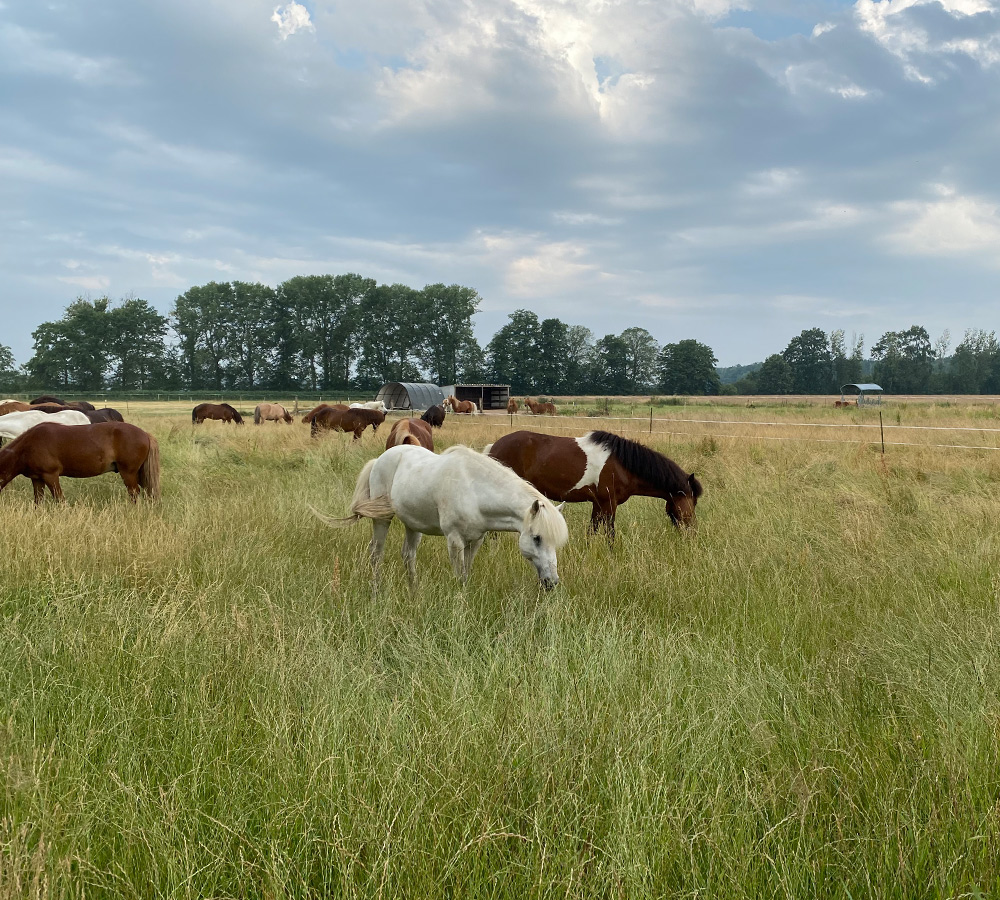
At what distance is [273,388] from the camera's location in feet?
246

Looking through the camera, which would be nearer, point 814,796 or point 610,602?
point 814,796

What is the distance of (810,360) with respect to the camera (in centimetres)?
10212

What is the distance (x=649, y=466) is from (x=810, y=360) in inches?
4272

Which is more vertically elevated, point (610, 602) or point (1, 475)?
point (1, 475)

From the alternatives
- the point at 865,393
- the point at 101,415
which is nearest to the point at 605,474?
the point at 101,415

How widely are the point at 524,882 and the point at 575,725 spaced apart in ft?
2.62

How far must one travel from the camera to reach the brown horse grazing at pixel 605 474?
22.8 ft

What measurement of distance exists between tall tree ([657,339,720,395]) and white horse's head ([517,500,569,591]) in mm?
90670

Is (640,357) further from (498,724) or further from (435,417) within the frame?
(498,724)

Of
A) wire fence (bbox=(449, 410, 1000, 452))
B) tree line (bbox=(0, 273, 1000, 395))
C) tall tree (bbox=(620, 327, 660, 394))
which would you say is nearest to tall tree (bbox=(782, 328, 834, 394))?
tree line (bbox=(0, 273, 1000, 395))

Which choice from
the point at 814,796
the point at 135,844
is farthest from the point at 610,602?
the point at 135,844

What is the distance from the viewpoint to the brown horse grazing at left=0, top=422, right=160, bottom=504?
785 centimetres

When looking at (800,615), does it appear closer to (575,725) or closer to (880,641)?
(880,641)

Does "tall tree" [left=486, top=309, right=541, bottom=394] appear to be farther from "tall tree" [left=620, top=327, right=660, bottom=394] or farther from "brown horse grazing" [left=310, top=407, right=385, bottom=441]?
"brown horse grazing" [left=310, top=407, right=385, bottom=441]
